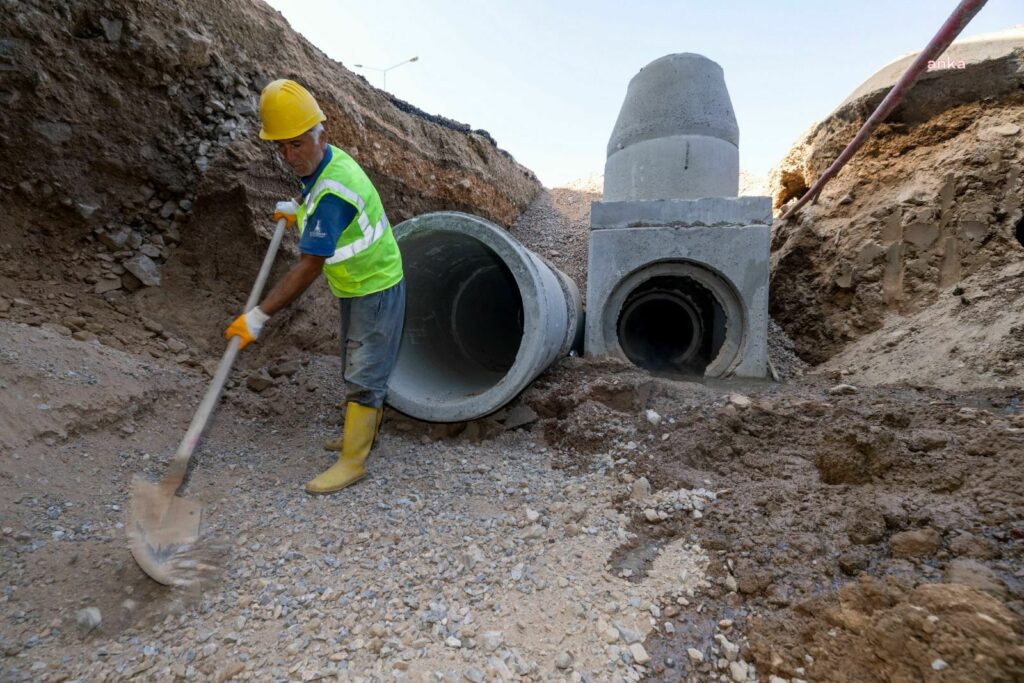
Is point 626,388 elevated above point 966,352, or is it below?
below

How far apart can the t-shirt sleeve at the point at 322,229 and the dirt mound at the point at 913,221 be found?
4.33 m

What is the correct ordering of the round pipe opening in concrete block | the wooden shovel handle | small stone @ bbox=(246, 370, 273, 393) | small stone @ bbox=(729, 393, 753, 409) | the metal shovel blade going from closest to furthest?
the metal shovel blade < the wooden shovel handle < small stone @ bbox=(729, 393, 753, 409) < small stone @ bbox=(246, 370, 273, 393) < the round pipe opening in concrete block

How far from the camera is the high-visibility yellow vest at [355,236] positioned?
249 cm

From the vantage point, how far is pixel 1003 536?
1688 millimetres

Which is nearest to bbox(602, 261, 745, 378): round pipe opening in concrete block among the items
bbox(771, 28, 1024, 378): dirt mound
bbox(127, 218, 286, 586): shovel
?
bbox(771, 28, 1024, 378): dirt mound

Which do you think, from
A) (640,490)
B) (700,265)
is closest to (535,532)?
(640,490)

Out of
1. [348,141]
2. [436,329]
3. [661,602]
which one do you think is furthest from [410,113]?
[661,602]

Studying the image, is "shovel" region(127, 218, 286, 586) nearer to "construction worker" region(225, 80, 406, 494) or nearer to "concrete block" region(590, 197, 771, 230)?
"construction worker" region(225, 80, 406, 494)

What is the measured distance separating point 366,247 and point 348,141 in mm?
3035

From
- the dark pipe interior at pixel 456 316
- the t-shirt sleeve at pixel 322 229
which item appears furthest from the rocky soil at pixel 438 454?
the t-shirt sleeve at pixel 322 229

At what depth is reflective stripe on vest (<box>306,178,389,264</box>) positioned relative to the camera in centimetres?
246

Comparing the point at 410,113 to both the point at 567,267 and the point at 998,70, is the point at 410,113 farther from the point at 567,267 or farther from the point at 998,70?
the point at 998,70

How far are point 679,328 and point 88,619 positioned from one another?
594 cm

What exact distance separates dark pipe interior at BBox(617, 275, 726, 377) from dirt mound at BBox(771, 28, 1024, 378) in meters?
1.03
